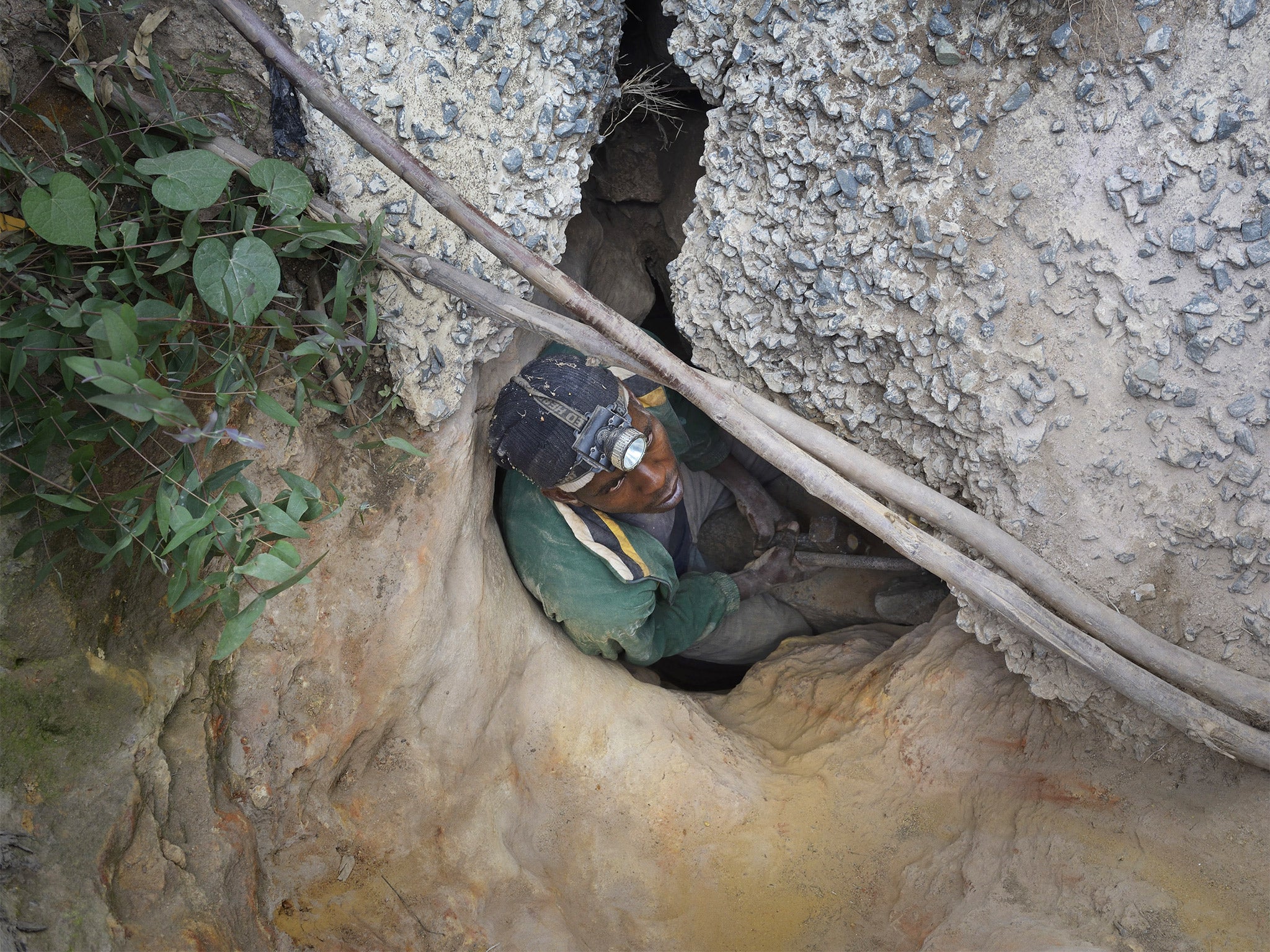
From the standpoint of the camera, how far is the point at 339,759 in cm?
160

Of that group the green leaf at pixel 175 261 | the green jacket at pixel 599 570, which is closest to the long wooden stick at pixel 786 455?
the green leaf at pixel 175 261

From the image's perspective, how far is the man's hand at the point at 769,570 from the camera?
2615 mm

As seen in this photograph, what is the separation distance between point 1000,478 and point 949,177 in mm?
611

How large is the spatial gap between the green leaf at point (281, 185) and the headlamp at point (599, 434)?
60cm

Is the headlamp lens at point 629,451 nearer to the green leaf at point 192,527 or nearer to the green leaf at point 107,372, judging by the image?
the green leaf at point 192,527

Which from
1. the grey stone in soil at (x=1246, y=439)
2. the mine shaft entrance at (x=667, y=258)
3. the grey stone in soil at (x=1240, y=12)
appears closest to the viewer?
the grey stone in soil at (x=1240, y=12)

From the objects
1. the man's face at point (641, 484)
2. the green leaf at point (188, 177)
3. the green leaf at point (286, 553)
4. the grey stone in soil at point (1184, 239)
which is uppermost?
the grey stone in soil at point (1184, 239)

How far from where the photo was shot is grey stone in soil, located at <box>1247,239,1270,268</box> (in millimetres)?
1353

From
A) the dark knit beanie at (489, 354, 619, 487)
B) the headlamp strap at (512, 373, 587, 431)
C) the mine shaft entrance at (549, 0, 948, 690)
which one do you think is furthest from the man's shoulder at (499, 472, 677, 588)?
the mine shaft entrance at (549, 0, 948, 690)

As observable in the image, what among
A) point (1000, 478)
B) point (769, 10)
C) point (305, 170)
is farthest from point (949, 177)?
point (305, 170)

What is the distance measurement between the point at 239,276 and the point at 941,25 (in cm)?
133

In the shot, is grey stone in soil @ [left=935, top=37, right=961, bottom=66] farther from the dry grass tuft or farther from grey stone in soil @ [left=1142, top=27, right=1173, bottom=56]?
the dry grass tuft

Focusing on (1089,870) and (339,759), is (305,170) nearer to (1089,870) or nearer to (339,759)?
(339,759)

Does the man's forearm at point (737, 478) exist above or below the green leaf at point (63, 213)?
below
